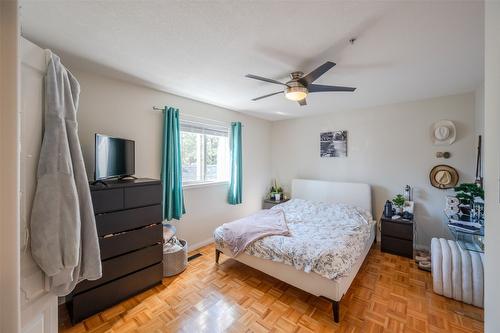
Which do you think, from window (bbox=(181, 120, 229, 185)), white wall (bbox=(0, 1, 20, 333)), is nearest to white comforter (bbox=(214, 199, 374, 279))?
window (bbox=(181, 120, 229, 185))

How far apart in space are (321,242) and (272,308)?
0.83 metres

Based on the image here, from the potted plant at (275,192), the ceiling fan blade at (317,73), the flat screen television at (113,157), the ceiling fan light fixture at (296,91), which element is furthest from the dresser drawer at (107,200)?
the potted plant at (275,192)

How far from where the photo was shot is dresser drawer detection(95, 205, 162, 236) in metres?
1.90

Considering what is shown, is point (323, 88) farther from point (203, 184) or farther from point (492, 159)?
point (203, 184)

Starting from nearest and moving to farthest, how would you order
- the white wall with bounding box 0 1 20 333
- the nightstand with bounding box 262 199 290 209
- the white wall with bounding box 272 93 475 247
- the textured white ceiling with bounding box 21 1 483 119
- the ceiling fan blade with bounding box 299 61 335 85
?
the white wall with bounding box 0 1 20 333 → the textured white ceiling with bounding box 21 1 483 119 → the ceiling fan blade with bounding box 299 61 335 85 → the white wall with bounding box 272 93 475 247 → the nightstand with bounding box 262 199 290 209

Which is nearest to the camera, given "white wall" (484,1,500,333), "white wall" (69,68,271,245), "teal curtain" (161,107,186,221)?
"white wall" (484,1,500,333)

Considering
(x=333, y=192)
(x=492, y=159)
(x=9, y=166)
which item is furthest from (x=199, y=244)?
(x=492, y=159)

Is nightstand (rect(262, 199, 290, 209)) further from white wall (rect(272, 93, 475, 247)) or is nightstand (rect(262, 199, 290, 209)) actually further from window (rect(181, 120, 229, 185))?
window (rect(181, 120, 229, 185))

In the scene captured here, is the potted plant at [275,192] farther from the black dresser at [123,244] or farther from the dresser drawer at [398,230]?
the black dresser at [123,244]

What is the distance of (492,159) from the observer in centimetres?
91

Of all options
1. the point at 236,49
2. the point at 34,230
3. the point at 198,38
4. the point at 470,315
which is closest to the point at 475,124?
the point at 470,315

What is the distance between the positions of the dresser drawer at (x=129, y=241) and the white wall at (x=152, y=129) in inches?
31.0

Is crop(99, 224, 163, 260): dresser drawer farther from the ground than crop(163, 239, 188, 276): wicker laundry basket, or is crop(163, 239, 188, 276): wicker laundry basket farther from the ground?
crop(99, 224, 163, 260): dresser drawer

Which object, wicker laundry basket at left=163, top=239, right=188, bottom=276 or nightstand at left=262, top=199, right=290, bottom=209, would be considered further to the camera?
nightstand at left=262, top=199, right=290, bottom=209
